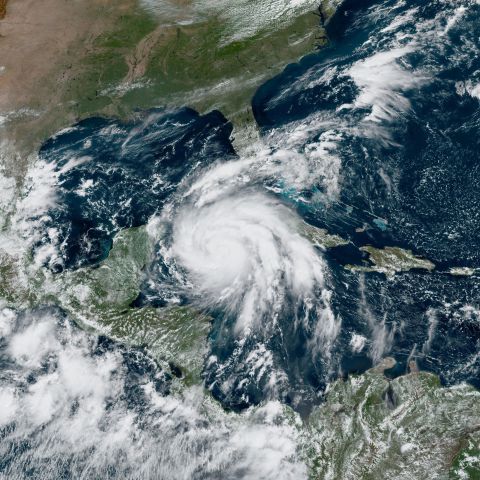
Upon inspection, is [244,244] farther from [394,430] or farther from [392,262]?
[394,430]

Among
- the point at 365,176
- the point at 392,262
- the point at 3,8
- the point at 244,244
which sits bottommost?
the point at 392,262

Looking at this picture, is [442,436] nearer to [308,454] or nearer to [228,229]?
[308,454]

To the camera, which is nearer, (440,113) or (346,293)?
(346,293)

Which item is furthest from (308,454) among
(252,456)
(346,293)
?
(346,293)

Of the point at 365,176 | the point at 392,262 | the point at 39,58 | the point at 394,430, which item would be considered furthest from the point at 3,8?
the point at 394,430

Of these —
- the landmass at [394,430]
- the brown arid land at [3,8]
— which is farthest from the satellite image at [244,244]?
the brown arid land at [3,8]

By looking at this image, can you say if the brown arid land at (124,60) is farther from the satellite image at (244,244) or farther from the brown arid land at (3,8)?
the brown arid land at (3,8)
